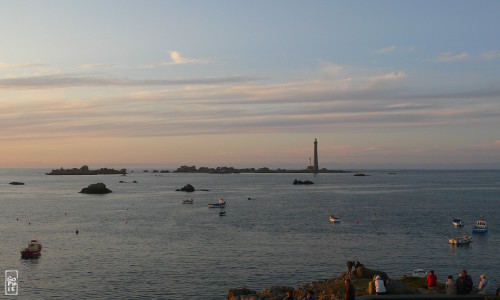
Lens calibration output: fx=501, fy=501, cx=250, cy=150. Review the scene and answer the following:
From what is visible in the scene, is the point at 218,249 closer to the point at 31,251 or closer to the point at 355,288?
the point at 31,251

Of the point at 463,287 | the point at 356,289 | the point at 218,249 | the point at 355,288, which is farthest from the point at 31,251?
the point at 463,287

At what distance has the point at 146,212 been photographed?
11588cm

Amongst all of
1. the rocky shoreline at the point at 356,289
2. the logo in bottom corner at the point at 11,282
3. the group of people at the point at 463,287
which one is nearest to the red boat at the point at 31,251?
the logo in bottom corner at the point at 11,282

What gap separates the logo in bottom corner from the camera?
4478 centimetres

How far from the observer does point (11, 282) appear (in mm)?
48281

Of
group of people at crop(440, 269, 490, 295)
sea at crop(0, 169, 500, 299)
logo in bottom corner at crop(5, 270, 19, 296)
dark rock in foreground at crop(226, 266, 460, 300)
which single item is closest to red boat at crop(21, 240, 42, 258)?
sea at crop(0, 169, 500, 299)

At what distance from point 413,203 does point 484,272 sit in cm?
8740

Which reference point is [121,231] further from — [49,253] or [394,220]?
[394,220]

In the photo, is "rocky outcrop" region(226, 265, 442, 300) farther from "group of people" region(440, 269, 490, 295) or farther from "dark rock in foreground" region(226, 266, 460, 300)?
"group of people" region(440, 269, 490, 295)

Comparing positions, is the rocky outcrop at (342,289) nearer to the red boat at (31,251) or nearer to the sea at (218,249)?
the sea at (218,249)

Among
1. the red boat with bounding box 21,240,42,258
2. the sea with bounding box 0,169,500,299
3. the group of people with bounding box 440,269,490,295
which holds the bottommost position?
the sea with bounding box 0,169,500,299

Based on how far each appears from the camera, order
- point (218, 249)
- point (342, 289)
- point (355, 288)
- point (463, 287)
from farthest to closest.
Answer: point (218, 249)
point (342, 289)
point (355, 288)
point (463, 287)

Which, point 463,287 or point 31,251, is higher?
point 463,287

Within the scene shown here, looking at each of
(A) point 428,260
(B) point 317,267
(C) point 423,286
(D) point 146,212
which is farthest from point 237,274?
(D) point 146,212
